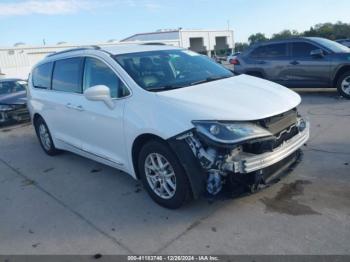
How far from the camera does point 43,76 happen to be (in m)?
6.27

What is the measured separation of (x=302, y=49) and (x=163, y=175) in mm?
7546

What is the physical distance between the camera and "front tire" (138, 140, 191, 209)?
354 centimetres

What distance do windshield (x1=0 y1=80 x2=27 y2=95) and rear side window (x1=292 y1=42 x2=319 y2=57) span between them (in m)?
8.50

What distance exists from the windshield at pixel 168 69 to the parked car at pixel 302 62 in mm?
5431

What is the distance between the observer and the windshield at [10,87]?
11031 millimetres

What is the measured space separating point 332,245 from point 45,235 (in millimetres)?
2791

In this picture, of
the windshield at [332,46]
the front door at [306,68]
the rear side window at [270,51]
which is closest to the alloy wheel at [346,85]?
the front door at [306,68]

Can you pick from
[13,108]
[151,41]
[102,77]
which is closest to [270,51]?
[102,77]

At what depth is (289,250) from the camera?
9.86 feet

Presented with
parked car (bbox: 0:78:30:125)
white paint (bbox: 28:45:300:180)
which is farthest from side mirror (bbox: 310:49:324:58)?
parked car (bbox: 0:78:30:125)

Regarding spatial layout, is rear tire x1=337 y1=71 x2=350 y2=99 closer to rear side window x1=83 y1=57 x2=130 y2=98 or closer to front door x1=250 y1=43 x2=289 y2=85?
front door x1=250 y1=43 x2=289 y2=85

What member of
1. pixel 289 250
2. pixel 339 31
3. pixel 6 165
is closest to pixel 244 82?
pixel 289 250

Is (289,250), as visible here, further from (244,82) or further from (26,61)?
(26,61)

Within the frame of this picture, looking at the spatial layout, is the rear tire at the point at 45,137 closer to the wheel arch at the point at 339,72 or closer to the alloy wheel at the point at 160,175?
the alloy wheel at the point at 160,175
